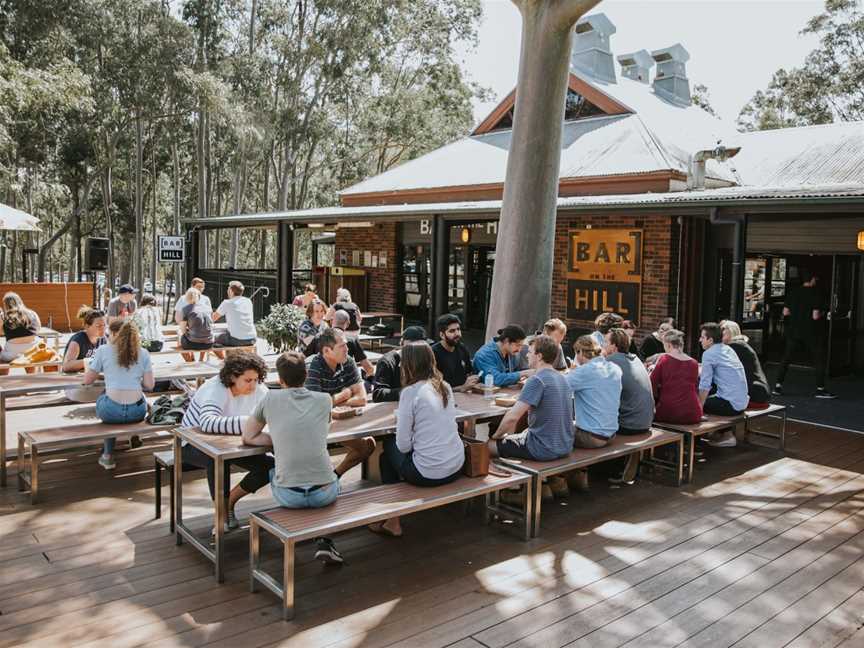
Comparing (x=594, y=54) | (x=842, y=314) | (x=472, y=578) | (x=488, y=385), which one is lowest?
(x=472, y=578)

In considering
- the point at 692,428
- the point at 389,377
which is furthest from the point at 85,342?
the point at 692,428

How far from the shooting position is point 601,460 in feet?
17.0

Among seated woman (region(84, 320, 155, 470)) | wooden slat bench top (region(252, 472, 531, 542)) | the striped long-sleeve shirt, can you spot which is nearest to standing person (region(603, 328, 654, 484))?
wooden slat bench top (region(252, 472, 531, 542))

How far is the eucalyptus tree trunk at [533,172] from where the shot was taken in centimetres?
759

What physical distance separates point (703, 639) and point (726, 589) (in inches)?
25.0

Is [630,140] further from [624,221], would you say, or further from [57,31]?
[57,31]

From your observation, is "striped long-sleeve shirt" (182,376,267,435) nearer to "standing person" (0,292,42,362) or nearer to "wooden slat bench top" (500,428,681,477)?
"wooden slat bench top" (500,428,681,477)

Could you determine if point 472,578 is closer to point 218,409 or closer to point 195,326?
point 218,409

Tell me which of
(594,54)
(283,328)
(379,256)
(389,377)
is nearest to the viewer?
(389,377)

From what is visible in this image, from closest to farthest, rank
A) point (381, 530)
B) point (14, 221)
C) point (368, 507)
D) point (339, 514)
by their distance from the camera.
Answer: point (339, 514) → point (368, 507) → point (381, 530) → point (14, 221)

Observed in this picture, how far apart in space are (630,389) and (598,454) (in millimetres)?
773

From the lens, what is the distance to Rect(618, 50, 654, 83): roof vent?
21734 millimetres

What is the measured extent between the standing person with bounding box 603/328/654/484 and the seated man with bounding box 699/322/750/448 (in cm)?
107

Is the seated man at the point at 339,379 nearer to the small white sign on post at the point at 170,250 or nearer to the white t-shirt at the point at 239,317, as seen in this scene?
the white t-shirt at the point at 239,317
